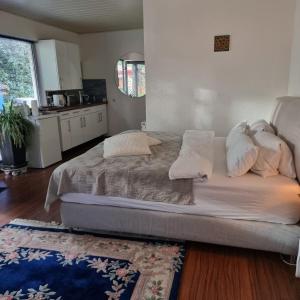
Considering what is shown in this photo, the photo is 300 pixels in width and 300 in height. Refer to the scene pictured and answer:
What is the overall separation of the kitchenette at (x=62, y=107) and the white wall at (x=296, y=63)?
11.7ft

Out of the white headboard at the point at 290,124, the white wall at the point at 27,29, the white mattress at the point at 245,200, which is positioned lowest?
the white mattress at the point at 245,200

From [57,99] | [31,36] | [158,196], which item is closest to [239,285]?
[158,196]

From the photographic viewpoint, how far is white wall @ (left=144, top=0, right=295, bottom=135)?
3385mm

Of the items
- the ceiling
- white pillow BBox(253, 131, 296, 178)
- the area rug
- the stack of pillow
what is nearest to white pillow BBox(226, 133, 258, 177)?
the stack of pillow

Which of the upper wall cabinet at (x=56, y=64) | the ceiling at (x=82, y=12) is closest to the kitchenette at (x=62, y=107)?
the upper wall cabinet at (x=56, y=64)

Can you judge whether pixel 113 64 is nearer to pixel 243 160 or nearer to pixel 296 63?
pixel 296 63

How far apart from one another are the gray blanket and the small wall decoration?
2.04 metres

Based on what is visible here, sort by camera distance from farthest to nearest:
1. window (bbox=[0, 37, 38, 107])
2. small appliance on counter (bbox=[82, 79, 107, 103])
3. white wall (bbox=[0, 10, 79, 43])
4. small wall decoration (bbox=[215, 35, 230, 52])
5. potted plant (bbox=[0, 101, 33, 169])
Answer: small appliance on counter (bbox=[82, 79, 107, 103])
window (bbox=[0, 37, 38, 107])
white wall (bbox=[0, 10, 79, 43])
potted plant (bbox=[0, 101, 33, 169])
small wall decoration (bbox=[215, 35, 230, 52])

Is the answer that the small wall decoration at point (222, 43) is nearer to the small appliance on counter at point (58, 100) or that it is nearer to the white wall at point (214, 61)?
the white wall at point (214, 61)

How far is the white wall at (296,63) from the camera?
3.00 meters

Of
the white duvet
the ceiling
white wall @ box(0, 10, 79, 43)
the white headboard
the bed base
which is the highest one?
the ceiling

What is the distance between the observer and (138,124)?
6242mm

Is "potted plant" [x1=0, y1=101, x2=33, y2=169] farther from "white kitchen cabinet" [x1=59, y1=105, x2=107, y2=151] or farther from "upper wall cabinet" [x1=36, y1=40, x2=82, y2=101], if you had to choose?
"upper wall cabinet" [x1=36, y1=40, x2=82, y2=101]

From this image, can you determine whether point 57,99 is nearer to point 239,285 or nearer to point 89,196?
point 89,196
